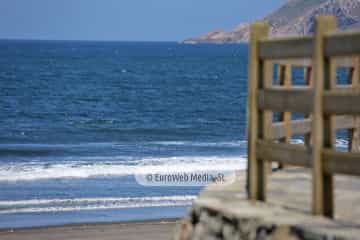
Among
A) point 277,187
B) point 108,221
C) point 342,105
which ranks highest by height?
point 342,105

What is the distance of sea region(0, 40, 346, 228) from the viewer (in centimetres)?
1645

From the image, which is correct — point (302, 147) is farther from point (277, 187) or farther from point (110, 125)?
point (110, 125)

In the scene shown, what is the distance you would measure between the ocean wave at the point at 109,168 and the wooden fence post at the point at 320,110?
14.2 meters

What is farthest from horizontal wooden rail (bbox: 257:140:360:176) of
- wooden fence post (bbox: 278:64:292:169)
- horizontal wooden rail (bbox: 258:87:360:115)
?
wooden fence post (bbox: 278:64:292:169)

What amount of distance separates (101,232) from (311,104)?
7868 mm

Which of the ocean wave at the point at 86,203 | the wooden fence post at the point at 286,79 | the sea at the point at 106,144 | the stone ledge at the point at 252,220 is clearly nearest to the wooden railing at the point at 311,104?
the stone ledge at the point at 252,220

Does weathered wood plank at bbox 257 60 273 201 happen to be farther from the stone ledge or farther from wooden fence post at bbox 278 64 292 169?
wooden fence post at bbox 278 64 292 169

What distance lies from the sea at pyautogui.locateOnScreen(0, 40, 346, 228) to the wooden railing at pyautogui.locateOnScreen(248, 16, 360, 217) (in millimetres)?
8170

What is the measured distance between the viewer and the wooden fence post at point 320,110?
616 centimetres

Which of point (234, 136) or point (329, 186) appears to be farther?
point (234, 136)

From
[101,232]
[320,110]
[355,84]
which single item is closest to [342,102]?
[320,110]

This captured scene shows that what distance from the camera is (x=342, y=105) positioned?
600 centimetres

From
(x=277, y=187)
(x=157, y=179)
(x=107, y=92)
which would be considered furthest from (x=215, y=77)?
(x=277, y=187)

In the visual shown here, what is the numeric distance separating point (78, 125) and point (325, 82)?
3377 centimetres
